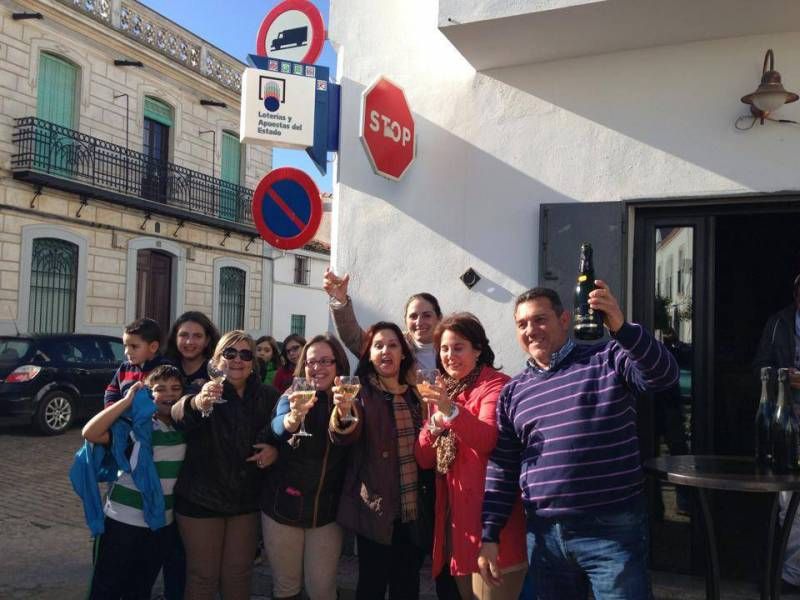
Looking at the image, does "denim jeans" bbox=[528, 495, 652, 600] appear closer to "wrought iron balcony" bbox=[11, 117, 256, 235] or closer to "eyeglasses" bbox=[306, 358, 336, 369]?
"eyeglasses" bbox=[306, 358, 336, 369]

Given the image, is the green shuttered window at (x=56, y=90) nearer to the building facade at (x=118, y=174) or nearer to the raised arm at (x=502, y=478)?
the building facade at (x=118, y=174)

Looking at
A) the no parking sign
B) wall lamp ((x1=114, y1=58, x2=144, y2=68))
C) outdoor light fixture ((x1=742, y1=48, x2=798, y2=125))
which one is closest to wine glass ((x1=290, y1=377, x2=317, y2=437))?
the no parking sign

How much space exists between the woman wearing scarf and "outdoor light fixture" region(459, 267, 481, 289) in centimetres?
141

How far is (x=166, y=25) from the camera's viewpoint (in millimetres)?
19094

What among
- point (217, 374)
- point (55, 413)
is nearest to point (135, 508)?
point (217, 374)

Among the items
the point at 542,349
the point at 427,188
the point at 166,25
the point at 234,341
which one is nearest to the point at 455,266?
the point at 427,188

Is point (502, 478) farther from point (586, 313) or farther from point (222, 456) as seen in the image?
point (222, 456)

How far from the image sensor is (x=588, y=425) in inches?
102

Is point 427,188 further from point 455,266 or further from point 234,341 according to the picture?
point 234,341

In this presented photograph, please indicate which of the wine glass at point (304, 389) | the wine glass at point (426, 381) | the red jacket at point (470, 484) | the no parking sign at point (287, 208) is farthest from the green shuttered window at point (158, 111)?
the wine glass at point (426, 381)

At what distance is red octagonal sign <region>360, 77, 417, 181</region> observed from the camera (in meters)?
4.42

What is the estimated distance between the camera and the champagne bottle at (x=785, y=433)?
9.91 feet

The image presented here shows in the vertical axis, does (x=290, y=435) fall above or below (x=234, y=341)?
below

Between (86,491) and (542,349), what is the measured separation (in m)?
2.32
